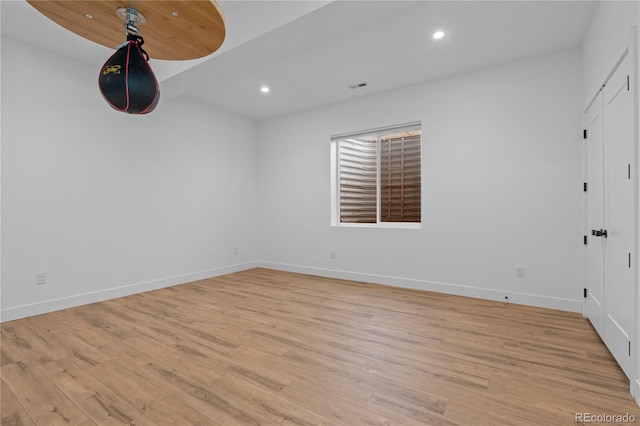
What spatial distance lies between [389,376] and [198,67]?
3.49 m

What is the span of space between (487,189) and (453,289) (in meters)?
1.36

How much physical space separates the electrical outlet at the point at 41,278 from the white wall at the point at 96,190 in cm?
4

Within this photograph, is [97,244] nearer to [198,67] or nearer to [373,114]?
[198,67]

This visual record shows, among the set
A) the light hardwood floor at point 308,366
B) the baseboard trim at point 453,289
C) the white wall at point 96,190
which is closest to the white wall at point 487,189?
the baseboard trim at point 453,289

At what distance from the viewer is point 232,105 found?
205 inches

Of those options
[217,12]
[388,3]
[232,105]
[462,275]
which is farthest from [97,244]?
[462,275]

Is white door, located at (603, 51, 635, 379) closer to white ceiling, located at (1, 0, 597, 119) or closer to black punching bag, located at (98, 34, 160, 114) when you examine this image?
white ceiling, located at (1, 0, 597, 119)

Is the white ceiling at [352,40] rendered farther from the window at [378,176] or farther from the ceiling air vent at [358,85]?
the window at [378,176]

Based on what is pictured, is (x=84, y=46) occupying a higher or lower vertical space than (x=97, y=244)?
higher

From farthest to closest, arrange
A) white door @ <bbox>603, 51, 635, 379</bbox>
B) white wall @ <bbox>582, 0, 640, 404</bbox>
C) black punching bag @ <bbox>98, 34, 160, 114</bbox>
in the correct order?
white door @ <bbox>603, 51, 635, 379</bbox> → white wall @ <bbox>582, 0, 640, 404</bbox> → black punching bag @ <bbox>98, 34, 160, 114</bbox>

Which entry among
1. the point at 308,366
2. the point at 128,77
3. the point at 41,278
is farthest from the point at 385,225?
the point at 41,278

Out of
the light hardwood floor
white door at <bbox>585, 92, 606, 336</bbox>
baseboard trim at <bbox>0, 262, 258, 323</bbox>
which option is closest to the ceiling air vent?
white door at <bbox>585, 92, 606, 336</bbox>

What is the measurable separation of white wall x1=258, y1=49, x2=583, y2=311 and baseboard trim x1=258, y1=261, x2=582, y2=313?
1cm

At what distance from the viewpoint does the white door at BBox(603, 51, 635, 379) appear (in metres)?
1.93
